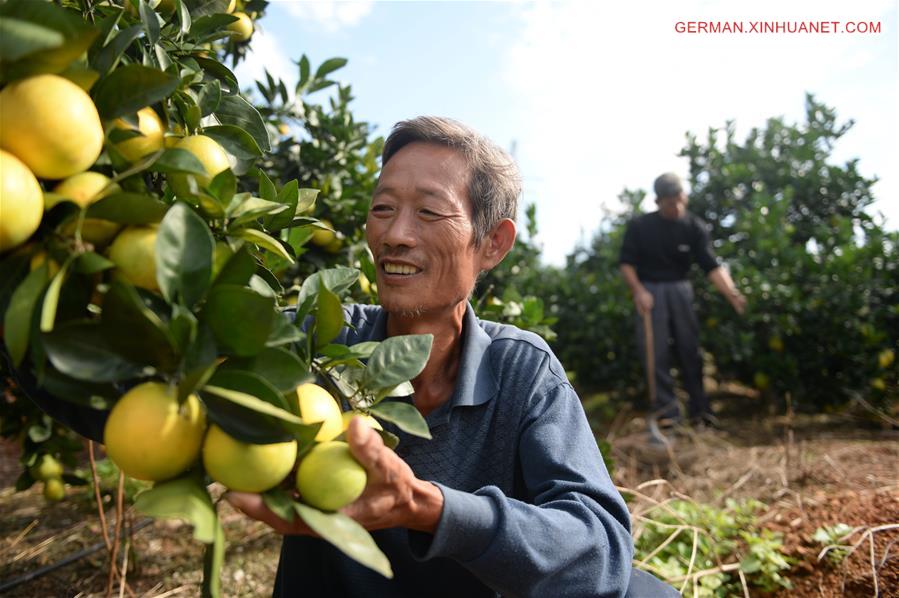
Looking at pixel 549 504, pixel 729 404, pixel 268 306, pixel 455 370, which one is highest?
pixel 268 306

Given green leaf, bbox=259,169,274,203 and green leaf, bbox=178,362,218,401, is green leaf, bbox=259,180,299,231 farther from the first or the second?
green leaf, bbox=178,362,218,401

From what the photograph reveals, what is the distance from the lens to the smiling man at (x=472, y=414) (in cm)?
113

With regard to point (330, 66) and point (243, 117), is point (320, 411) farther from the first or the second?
point (330, 66)

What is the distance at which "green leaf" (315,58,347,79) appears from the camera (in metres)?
2.47

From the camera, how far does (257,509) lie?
73 centimetres

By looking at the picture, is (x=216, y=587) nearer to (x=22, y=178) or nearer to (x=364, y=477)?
(x=364, y=477)

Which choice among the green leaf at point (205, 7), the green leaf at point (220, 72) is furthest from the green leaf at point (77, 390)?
the green leaf at point (205, 7)

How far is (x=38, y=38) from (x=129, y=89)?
0.13 meters

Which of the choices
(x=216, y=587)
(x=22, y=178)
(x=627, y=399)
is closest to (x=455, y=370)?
(x=216, y=587)

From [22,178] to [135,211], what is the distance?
0.11 meters

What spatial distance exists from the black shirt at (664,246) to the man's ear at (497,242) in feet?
12.1

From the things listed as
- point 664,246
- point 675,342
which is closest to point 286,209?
point 664,246

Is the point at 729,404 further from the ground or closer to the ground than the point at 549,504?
closer to the ground

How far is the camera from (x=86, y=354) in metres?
0.70
